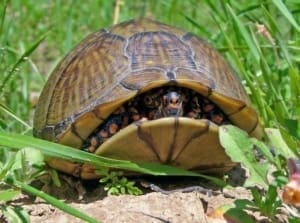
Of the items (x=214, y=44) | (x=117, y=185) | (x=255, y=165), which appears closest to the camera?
(x=255, y=165)

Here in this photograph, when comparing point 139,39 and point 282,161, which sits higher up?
point 139,39

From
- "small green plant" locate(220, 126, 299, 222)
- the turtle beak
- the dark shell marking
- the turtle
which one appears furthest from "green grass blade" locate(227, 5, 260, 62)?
"small green plant" locate(220, 126, 299, 222)

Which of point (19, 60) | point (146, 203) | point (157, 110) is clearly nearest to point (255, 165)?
point (146, 203)

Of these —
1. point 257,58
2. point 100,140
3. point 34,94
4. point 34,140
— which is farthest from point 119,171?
point 34,94

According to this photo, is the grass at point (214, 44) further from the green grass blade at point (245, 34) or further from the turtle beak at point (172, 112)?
the turtle beak at point (172, 112)

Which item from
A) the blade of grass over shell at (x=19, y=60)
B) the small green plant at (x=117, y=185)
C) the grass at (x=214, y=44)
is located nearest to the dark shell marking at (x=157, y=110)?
the small green plant at (x=117, y=185)

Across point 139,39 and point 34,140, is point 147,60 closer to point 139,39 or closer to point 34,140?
point 139,39

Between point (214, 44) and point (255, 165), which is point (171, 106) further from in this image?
point (214, 44)
